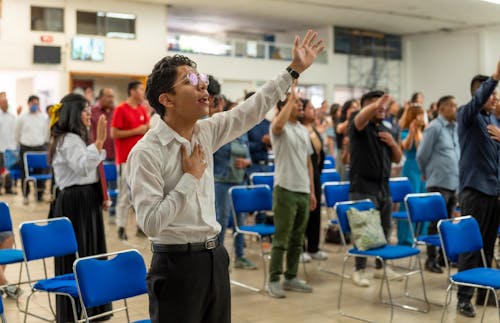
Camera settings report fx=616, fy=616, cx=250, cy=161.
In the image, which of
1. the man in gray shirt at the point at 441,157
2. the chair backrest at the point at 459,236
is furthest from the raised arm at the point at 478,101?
the man in gray shirt at the point at 441,157

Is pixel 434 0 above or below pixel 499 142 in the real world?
above

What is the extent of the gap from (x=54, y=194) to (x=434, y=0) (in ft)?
41.8

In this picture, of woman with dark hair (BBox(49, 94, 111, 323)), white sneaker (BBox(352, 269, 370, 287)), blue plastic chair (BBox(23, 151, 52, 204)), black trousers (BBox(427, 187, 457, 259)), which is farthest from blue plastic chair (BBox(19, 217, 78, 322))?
blue plastic chair (BBox(23, 151, 52, 204))

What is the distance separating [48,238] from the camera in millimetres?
3965

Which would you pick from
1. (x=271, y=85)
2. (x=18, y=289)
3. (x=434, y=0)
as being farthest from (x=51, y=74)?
(x=271, y=85)

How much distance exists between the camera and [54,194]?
179 inches

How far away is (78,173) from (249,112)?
220cm

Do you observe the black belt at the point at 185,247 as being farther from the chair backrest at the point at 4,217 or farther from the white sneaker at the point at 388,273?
the white sneaker at the point at 388,273

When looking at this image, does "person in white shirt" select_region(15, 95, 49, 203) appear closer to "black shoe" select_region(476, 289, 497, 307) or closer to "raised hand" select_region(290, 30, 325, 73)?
"black shoe" select_region(476, 289, 497, 307)

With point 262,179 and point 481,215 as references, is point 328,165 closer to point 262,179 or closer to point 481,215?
point 262,179

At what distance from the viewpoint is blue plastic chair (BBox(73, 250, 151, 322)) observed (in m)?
2.98

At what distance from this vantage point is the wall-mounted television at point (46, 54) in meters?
14.0

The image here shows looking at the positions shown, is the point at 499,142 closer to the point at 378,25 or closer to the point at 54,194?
the point at 54,194

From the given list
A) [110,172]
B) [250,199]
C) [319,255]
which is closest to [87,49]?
[110,172]
